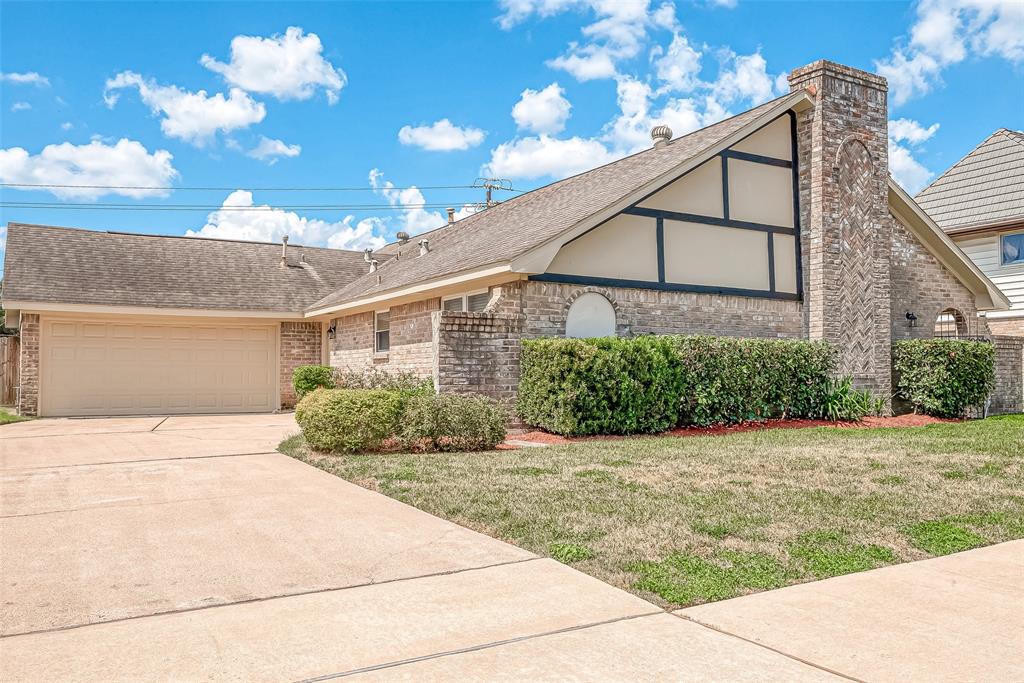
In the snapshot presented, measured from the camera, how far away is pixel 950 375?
51.8ft

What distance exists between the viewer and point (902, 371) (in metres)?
16.6

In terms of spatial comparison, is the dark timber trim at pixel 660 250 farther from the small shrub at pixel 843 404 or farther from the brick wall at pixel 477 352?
the small shrub at pixel 843 404

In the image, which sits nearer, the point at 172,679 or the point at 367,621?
the point at 172,679

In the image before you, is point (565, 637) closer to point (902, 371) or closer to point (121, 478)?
point (121, 478)

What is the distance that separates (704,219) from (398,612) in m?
13.0

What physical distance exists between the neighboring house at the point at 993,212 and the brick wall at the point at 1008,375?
3255mm

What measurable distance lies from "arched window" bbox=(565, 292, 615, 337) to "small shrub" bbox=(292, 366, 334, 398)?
26.9 ft

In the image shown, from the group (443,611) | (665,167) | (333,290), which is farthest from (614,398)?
(333,290)

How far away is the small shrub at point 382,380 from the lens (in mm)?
14648

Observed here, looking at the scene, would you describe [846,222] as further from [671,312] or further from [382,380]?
[382,380]

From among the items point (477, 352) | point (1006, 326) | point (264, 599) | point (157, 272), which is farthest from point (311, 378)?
point (1006, 326)

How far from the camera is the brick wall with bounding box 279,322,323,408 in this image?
21.6m

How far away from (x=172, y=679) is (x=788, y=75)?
17230 mm

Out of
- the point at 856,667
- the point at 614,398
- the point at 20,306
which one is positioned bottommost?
the point at 856,667
